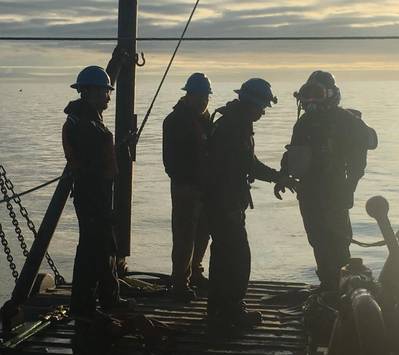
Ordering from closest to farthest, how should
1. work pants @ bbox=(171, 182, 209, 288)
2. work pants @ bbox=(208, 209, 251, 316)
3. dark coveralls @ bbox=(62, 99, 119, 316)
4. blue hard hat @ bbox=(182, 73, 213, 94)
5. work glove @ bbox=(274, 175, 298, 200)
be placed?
dark coveralls @ bbox=(62, 99, 119, 316) → work pants @ bbox=(208, 209, 251, 316) → work glove @ bbox=(274, 175, 298, 200) → blue hard hat @ bbox=(182, 73, 213, 94) → work pants @ bbox=(171, 182, 209, 288)

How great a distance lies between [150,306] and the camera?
25.1ft

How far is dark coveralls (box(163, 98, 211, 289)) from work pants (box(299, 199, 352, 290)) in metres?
1.03

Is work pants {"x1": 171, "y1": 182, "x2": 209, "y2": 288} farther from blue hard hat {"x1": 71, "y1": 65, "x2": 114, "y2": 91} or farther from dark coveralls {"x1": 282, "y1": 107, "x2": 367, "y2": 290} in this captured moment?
blue hard hat {"x1": 71, "y1": 65, "x2": 114, "y2": 91}

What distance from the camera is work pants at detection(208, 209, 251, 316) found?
679 centimetres

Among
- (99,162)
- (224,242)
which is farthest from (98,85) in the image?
(224,242)

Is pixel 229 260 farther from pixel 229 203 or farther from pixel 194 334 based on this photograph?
pixel 194 334

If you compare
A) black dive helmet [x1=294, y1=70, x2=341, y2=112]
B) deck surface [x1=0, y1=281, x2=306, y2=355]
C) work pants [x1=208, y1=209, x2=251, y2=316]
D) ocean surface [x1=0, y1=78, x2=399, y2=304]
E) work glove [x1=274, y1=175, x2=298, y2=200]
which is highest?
black dive helmet [x1=294, y1=70, x2=341, y2=112]

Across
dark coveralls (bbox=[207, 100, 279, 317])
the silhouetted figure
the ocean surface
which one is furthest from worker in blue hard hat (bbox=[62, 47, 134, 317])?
the ocean surface

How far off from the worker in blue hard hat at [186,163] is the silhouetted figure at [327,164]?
0.90m

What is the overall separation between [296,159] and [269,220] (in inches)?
622

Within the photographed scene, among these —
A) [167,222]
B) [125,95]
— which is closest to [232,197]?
[125,95]

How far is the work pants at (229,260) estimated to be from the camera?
6785 mm

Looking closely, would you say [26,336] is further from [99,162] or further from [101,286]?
[99,162]

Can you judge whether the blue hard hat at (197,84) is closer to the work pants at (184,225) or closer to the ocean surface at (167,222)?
the work pants at (184,225)
